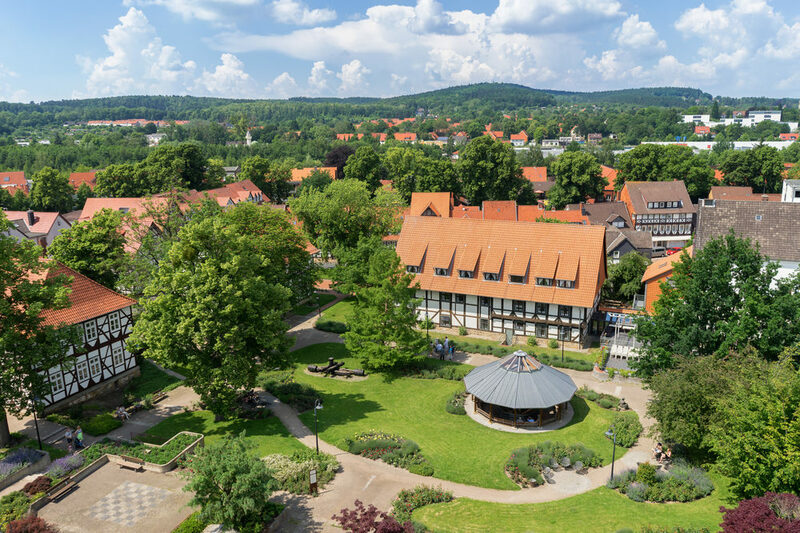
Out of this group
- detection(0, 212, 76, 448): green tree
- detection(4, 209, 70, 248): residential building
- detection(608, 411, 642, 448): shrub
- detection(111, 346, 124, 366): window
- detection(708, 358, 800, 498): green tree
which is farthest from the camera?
detection(4, 209, 70, 248): residential building

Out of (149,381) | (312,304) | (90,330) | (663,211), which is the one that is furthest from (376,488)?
(663,211)

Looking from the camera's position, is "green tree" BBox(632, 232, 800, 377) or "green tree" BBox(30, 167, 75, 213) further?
"green tree" BBox(30, 167, 75, 213)

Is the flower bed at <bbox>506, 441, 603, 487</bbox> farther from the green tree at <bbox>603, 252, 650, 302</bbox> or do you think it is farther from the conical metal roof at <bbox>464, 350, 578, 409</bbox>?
the green tree at <bbox>603, 252, 650, 302</bbox>

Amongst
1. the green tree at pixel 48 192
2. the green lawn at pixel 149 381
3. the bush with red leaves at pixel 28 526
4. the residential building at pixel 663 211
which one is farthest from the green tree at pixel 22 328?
the green tree at pixel 48 192

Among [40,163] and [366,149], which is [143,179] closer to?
[366,149]

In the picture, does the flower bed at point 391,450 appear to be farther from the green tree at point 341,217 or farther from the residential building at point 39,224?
the residential building at point 39,224

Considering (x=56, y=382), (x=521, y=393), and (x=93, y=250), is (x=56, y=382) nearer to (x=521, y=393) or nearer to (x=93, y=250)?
(x=93, y=250)

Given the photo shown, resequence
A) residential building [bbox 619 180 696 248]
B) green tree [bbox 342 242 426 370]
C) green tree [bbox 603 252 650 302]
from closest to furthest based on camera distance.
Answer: green tree [bbox 342 242 426 370] < green tree [bbox 603 252 650 302] < residential building [bbox 619 180 696 248]

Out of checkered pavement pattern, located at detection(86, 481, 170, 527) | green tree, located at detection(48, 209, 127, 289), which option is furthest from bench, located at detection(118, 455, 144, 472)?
green tree, located at detection(48, 209, 127, 289)
